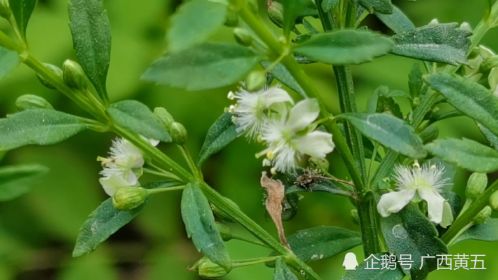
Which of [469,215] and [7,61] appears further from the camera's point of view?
[469,215]

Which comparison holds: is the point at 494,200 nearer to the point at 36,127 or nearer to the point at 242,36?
the point at 242,36

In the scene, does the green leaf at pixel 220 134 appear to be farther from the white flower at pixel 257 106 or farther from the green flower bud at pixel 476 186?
the green flower bud at pixel 476 186

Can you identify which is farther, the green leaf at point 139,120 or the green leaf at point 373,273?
the green leaf at point 373,273

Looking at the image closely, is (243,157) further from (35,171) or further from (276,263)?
(35,171)

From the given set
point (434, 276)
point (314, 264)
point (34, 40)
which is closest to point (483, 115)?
point (434, 276)

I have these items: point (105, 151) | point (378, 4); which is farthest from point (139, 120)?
point (105, 151)

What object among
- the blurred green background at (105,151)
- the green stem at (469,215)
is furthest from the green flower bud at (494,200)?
the blurred green background at (105,151)
